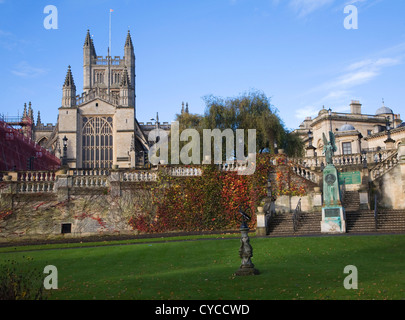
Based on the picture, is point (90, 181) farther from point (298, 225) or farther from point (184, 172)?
point (298, 225)

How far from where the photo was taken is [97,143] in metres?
68.6

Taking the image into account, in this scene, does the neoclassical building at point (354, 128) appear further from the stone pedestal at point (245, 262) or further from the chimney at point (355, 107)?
the stone pedestal at point (245, 262)

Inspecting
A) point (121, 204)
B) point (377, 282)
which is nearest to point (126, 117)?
point (121, 204)

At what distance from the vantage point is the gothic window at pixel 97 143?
68500mm

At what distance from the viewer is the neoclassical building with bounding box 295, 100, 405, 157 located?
5819 centimetres

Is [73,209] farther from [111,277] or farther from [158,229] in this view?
[111,277]

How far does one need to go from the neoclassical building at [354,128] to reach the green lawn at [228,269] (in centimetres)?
4066

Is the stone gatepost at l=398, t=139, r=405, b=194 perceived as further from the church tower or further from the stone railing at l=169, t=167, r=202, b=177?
A: the church tower

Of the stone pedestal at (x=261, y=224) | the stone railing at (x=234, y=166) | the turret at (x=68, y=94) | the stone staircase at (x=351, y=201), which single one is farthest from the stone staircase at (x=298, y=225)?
the turret at (x=68, y=94)

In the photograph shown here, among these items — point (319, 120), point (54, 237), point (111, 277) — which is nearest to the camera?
point (111, 277)

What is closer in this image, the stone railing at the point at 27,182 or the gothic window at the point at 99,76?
the stone railing at the point at 27,182

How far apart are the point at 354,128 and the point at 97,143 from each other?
118 ft

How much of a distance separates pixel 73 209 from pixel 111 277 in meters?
16.2

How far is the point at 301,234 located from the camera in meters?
22.5
